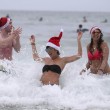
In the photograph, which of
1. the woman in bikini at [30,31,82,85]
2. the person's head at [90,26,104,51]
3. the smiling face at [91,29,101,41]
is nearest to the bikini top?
the person's head at [90,26,104,51]

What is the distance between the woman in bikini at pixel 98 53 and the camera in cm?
736

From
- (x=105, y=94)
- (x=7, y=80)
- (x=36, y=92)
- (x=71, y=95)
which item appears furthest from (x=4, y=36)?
(x=105, y=94)

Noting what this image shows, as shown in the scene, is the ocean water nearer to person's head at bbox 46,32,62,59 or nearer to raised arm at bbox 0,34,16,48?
raised arm at bbox 0,34,16,48

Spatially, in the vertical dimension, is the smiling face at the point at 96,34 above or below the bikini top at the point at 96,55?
above

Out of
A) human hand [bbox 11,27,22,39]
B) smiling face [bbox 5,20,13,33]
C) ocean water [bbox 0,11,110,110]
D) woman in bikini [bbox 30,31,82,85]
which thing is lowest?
ocean water [bbox 0,11,110,110]

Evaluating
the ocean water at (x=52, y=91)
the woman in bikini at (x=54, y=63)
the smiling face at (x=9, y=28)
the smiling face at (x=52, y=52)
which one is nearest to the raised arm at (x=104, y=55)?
the ocean water at (x=52, y=91)

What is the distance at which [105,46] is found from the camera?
24.4ft

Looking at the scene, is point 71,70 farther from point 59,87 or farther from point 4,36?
point 4,36

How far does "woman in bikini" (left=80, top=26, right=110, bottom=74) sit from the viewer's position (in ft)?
24.2

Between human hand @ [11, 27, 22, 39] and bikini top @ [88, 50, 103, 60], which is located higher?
human hand @ [11, 27, 22, 39]

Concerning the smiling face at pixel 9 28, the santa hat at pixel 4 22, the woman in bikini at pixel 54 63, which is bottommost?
the woman in bikini at pixel 54 63

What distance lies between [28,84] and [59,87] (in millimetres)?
752

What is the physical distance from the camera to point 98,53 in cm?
749

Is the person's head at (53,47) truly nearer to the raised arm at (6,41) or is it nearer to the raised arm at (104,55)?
the raised arm at (6,41)
